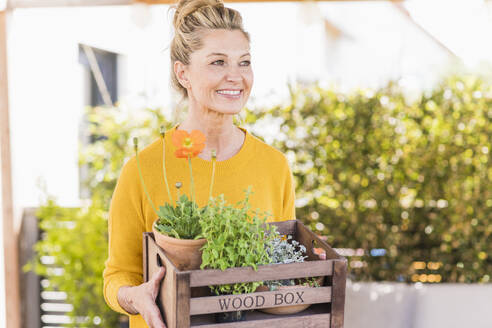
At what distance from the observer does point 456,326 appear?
2.76 m

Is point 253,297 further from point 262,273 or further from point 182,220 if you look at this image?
point 182,220

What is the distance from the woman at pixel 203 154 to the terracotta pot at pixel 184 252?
0.75 ft

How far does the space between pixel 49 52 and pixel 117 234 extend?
9.31 ft

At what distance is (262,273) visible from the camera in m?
0.98

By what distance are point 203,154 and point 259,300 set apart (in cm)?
57

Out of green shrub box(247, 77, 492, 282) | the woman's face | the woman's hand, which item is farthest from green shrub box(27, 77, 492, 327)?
the woman's hand

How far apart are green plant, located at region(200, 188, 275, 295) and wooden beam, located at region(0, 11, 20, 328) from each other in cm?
242

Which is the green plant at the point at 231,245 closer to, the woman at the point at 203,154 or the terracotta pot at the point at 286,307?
the terracotta pot at the point at 286,307

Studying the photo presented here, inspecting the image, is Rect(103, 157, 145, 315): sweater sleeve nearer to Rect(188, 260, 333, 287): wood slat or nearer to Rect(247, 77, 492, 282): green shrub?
Rect(188, 260, 333, 287): wood slat

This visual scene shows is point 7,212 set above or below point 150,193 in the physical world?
below

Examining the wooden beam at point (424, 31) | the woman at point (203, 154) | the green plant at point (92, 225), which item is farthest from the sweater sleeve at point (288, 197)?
the wooden beam at point (424, 31)

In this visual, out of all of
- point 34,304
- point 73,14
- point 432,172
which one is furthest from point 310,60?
point 34,304

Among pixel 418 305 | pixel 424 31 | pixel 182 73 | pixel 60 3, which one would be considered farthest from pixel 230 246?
pixel 424 31

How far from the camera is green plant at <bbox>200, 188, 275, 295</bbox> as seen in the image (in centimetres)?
97
